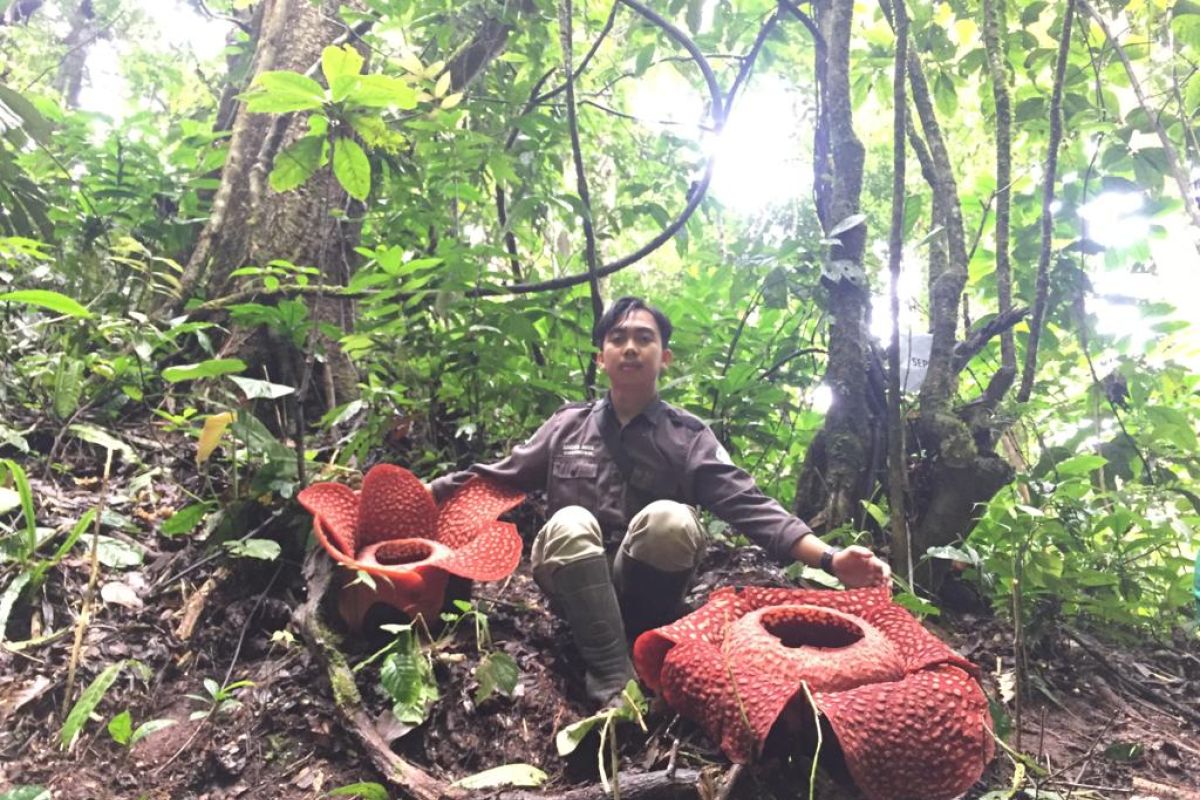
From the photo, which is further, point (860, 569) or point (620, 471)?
point (620, 471)

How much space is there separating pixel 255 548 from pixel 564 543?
0.96m

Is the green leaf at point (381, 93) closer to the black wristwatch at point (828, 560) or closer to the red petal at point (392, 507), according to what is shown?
the red petal at point (392, 507)

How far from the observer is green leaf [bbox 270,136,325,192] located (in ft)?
7.29

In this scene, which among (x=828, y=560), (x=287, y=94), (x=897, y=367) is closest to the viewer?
(x=287, y=94)

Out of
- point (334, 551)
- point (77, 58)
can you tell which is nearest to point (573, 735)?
point (334, 551)

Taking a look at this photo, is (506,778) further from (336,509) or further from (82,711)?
(336,509)

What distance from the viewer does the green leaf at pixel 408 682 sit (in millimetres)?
1796

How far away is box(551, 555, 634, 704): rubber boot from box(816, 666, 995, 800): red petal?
68 cm

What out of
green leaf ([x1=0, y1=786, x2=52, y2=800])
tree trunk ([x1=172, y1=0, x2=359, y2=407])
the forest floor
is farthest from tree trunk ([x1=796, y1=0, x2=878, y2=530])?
green leaf ([x1=0, y1=786, x2=52, y2=800])

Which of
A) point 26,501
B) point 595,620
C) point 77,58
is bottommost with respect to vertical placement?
point 595,620

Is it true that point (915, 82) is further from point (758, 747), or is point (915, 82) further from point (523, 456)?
point (758, 747)

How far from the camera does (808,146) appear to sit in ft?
16.8

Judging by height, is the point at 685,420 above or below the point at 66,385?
below

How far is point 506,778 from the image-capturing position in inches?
62.4
